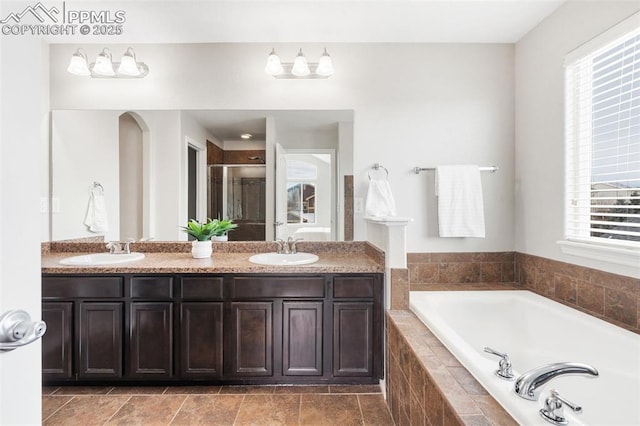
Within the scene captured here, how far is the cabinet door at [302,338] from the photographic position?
6.92 feet

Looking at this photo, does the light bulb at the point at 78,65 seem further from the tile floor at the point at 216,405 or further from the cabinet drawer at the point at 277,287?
the tile floor at the point at 216,405

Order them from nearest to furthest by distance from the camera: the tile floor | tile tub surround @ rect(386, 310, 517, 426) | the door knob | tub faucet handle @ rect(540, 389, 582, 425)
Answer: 1. the door knob
2. tub faucet handle @ rect(540, 389, 582, 425)
3. tile tub surround @ rect(386, 310, 517, 426)
4. the tile floor

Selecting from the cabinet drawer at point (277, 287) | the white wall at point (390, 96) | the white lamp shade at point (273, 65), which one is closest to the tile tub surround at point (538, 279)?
the white wall at point (390, 96)

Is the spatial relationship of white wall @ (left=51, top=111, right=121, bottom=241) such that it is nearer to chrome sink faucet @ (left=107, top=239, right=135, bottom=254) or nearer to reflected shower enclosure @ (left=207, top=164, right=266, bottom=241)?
chrome sink faucet @ (left=107, top=239, right=135, bottom=254)

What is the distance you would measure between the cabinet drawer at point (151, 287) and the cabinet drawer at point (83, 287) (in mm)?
96

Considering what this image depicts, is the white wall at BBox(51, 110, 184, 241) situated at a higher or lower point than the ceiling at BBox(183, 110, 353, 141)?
lower

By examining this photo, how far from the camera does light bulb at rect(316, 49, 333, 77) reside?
243 centimetres

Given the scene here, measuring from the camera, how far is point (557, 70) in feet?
7.07

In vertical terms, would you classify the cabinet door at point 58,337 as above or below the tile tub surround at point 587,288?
below

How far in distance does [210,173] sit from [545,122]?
8.18 feet

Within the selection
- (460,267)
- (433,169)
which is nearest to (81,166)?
(433,169)

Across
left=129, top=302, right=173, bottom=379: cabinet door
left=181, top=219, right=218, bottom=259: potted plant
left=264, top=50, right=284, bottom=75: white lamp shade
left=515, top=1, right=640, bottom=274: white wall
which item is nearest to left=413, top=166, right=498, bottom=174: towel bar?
left=515, top=1, right=640, bottom=274: white wall

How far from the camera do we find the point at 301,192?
2.63m

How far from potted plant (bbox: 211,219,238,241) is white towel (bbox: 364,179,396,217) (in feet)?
3.53
